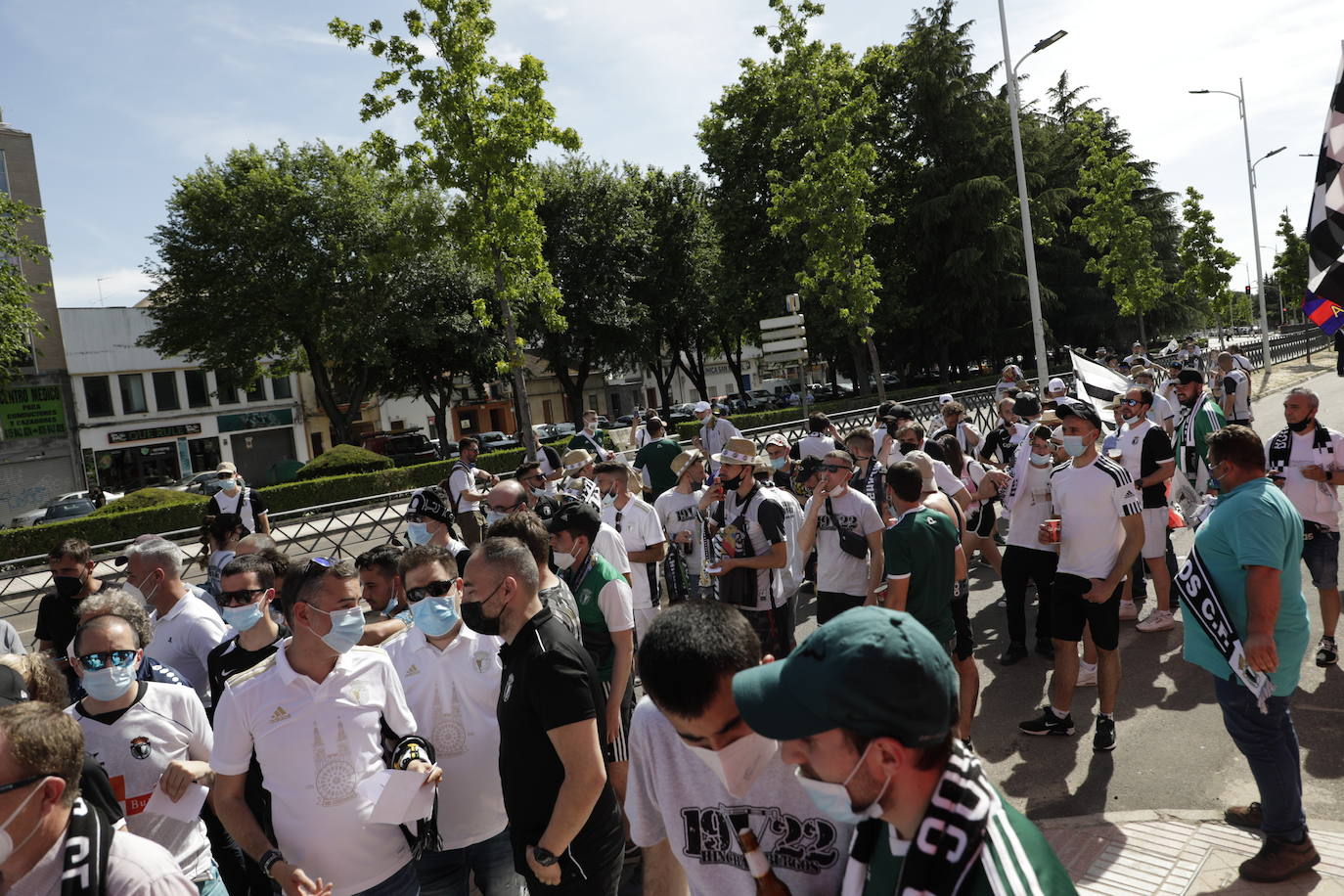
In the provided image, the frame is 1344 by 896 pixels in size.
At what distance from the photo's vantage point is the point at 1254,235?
1446 inches

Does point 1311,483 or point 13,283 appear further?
point 13,283

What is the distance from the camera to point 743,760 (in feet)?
6.63

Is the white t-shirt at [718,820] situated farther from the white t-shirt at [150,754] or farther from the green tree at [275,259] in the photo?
the green tree at [275,259]

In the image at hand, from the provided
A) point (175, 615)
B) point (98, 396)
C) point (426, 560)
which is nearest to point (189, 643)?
point (175, 615)

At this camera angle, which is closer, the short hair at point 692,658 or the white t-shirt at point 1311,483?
the short hair at point 692,658

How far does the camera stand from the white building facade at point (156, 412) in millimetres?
45156

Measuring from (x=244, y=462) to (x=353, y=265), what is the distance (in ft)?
70.5

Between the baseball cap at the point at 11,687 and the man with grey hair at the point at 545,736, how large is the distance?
1800mm

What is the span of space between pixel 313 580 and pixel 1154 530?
6695 mm

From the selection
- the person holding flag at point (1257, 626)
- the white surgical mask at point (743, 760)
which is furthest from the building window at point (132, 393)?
the white surgical mask at point (743, 760)

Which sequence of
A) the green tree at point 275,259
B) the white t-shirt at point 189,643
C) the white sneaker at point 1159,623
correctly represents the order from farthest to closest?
the green tree at point 275,259 < the white sneaker at point 1159,623 < the white t-shirt at point 189,643

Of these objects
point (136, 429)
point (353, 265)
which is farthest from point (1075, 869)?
point (136, 429)

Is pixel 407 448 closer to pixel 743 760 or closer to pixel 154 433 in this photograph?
pixel 154 433

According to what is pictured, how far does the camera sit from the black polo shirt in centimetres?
276
